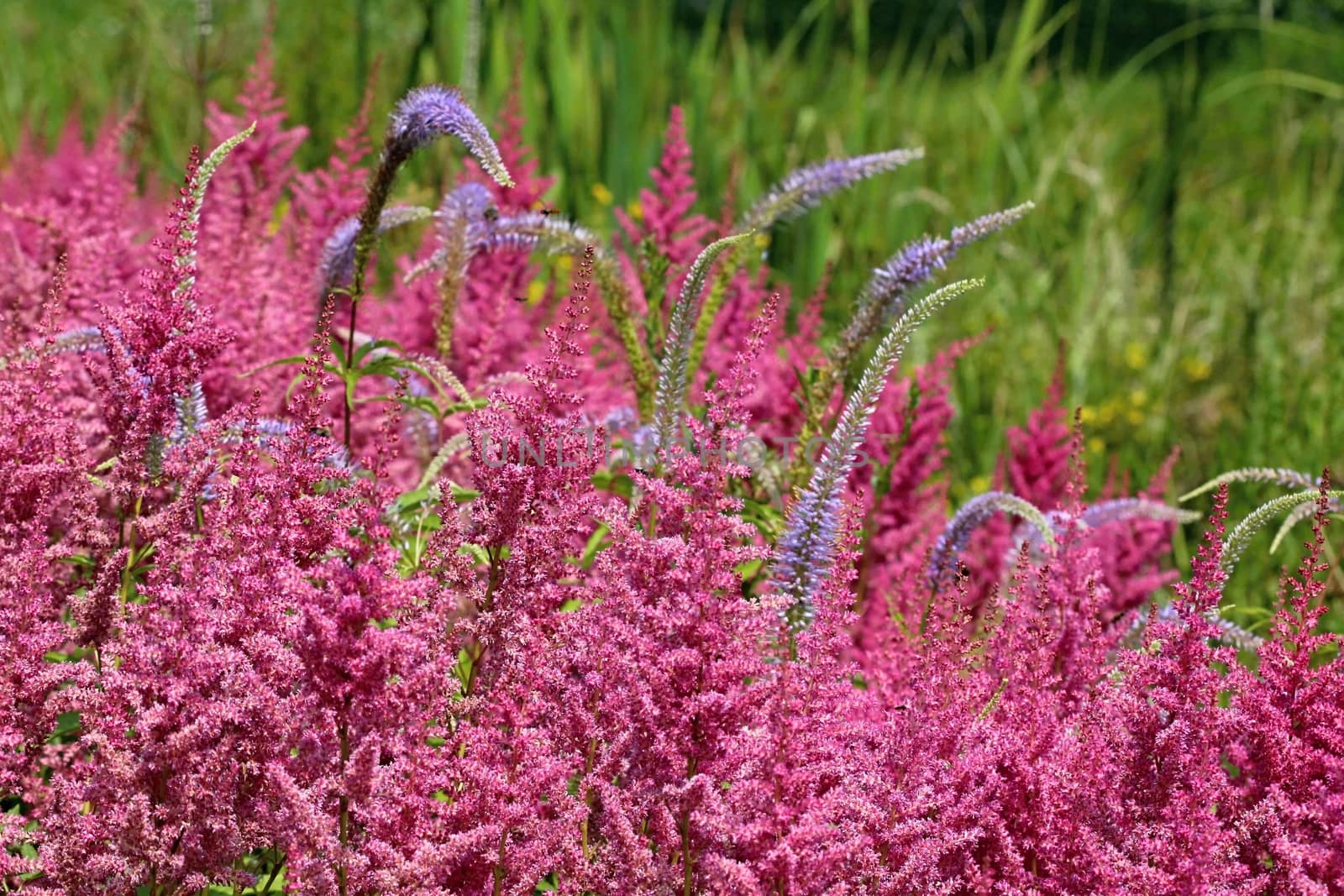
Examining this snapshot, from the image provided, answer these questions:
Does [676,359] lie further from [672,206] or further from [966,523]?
[672,206]

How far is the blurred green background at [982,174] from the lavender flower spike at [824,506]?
124 inches

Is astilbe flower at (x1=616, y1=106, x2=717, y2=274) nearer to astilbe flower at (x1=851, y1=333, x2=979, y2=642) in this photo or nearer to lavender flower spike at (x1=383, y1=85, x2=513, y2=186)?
astilbe flower at (x1=851, y1=333, x2=979, y2=642)

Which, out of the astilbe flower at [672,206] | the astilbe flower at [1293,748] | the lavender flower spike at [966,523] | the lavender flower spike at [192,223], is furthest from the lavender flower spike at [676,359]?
the astilbe flower at [672,206]

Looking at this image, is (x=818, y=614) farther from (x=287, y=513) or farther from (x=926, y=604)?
(x=926, y=604)

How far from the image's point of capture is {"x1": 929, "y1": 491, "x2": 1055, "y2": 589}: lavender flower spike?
2.61 metres

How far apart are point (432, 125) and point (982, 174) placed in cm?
593

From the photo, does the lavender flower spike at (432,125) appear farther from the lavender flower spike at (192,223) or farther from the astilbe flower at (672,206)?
the astilbe flower at (672,206)

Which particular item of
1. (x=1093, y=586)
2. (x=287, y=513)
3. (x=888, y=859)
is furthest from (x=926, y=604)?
(x=287, y=513)

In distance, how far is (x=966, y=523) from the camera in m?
2.88

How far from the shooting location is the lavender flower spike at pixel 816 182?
3090 millimetres

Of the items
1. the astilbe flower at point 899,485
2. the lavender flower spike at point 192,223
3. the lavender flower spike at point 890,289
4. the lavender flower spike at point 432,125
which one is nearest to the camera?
the lavender flower spike at point 192,223

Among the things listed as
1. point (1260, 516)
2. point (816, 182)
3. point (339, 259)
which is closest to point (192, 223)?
point (339, 259)

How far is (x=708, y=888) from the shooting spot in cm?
192

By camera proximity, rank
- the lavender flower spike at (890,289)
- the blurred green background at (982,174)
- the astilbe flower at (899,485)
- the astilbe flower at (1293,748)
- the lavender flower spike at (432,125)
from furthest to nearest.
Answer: the blurred green background at (982,174) < the astilbe flower at (899,485) < the lavender flower spike at (890,289) < the lavender flower spike at (432,125) < the astilbe flower at (1293,748)
